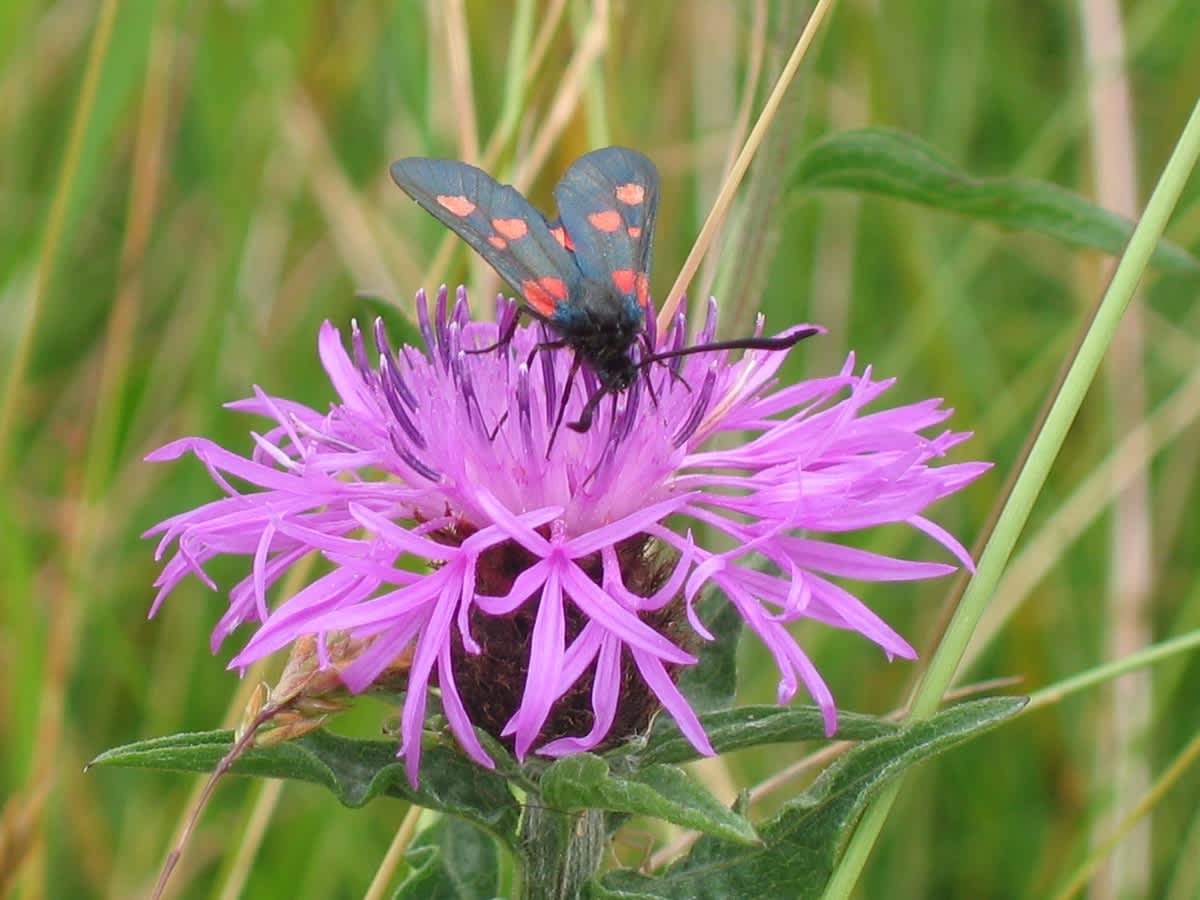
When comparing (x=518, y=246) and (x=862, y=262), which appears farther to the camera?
(x=862, y=262)

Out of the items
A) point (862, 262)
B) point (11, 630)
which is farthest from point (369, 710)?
point (862, 262)

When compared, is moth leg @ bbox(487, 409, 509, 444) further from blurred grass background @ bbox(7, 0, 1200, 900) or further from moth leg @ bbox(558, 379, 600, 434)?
blurred grass background @ bbox(7, 0, 1200, 900)

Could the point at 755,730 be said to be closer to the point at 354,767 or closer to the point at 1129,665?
the point at 354,767

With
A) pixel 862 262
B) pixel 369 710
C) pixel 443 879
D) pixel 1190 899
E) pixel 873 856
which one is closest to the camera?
pixel 443 879

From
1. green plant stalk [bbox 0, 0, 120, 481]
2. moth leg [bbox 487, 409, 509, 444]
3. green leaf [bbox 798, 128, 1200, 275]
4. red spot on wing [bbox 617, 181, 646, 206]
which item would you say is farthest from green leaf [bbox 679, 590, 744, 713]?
green plant stalk [bbox 0, 0, 120, 481]

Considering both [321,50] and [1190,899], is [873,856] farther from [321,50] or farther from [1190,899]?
[321,50]

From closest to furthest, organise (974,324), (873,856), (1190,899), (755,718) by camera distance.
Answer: (755,718), (1190,899), (873,856), (974,324)
